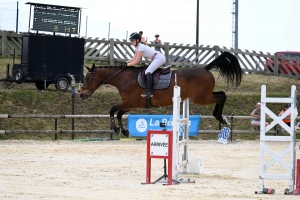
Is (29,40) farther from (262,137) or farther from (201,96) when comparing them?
(262,137)

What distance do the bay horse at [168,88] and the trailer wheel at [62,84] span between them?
440 inches

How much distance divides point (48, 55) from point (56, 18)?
7.11ft

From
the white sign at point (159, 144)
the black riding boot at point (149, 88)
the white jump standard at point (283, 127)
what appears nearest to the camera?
the white jump standard at point (283, 127)

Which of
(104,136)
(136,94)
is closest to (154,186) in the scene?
(136,94)

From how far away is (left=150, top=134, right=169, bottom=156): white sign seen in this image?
12211mm

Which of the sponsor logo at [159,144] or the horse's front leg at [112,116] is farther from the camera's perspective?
the horse's front leg at [112,116]

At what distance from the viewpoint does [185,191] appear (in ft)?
37.7

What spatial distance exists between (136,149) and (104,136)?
14.9 feet

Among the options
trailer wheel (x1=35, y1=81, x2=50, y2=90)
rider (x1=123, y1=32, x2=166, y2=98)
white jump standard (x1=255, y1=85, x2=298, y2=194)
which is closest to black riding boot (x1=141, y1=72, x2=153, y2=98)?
rider (x1=123, y1=32, x2=166, y2=98)

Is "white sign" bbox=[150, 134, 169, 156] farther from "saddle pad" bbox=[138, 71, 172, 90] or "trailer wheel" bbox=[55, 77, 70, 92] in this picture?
"trailer wheel" bbox=[55, 77, 70, 92]

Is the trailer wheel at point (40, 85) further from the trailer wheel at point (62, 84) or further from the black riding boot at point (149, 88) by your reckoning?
the black riding boot at point (149, 88)

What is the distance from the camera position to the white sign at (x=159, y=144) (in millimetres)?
12211

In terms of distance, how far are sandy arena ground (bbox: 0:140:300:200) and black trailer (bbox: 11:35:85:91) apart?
4.75 m

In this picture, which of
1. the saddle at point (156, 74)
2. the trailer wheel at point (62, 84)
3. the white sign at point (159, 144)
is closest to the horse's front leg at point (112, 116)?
the saddle at point (156, 74)
